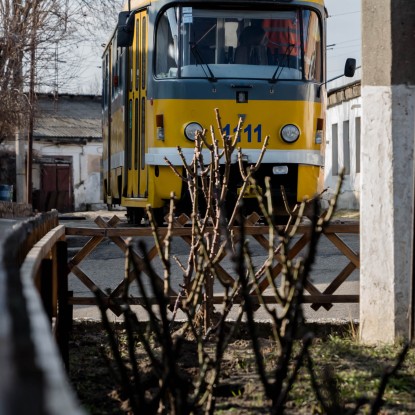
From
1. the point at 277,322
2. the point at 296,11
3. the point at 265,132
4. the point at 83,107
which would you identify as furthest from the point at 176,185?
the point at 83,107

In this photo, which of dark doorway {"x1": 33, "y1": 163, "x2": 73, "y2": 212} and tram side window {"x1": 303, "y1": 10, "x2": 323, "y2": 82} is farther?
dark doorway {"x1": 33, "y1": 163, "x2": 73, "y2": 212}

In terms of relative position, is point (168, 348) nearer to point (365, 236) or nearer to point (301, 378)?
point (301, 378)

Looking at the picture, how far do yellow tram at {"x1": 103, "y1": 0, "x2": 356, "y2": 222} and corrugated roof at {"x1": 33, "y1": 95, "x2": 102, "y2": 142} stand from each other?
4322 cm

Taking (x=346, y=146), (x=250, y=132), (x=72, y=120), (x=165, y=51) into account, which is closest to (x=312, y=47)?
(x=250, y=132)

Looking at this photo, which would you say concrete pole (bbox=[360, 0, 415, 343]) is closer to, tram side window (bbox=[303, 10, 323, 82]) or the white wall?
tram side window (bbox=[303, 10, 323, 82])

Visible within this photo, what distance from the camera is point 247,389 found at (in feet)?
17.4

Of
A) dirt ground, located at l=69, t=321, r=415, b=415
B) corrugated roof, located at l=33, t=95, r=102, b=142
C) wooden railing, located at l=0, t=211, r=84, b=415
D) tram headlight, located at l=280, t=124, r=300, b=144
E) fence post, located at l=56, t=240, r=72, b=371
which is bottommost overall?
dirt ground, located at l=69, t=321, r=415, b=415

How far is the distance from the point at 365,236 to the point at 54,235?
1988 mm

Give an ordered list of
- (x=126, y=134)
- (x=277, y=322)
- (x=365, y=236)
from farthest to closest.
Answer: (x=126, y=134), (x=365, y=236), (x=277, y=322)

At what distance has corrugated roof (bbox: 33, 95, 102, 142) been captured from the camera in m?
59.8

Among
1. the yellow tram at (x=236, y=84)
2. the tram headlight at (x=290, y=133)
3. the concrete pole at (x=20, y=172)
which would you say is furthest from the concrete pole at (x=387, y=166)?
the concrete pole at (x=20, y=172)

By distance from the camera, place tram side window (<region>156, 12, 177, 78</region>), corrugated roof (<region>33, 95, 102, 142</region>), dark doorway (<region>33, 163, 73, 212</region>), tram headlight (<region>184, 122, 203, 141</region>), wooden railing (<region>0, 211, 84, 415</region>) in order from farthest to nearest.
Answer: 1. corrugated roof (<region>33, 95, 102, 142</region>)
2. dark doorway (<region>33, 163, 73, 212</region>)
3. tram side window (<region>156, 12, 177, 78</region>)
4. tram headlight (<region>184, 122, 203, 141</region>)
5. wooden railing (<region>0, 211, 84, 415</region>)

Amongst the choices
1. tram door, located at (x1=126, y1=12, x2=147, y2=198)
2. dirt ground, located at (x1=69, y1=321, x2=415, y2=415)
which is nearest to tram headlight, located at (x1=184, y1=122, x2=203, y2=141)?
tram door, located at (x1=126, y1=12, x2=147, y2=198)

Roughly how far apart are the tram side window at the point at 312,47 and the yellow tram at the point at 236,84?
1cm
